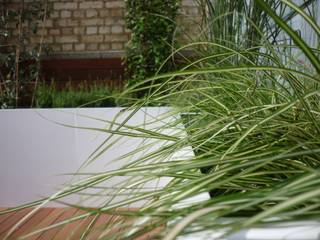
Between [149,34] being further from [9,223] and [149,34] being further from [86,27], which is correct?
[9,223]

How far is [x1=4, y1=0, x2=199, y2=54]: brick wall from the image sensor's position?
555 cm

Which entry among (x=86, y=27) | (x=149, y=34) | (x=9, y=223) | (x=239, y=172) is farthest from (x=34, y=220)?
(x=86, y=27)

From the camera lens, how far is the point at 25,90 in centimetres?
434

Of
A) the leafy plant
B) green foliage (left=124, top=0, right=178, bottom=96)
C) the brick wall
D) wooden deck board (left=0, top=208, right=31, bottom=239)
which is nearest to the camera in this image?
the leafy plant

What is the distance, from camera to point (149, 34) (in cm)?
433

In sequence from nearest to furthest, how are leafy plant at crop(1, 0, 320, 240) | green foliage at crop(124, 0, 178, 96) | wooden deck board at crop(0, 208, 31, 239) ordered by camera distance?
leafy plant at crop(1, 0, 320, 240) < wooden deck board at crop(0, 208, 31, 239) < green foliage at crop(124, 0, 178, 96)

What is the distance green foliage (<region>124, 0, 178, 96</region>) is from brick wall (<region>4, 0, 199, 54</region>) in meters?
1.14

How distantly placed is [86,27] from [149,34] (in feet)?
5.07

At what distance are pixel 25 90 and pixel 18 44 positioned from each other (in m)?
0.52

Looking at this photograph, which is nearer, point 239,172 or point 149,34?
point 239,172

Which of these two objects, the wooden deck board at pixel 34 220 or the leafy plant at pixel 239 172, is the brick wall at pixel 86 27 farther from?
the leafy plant at pixel 239 172

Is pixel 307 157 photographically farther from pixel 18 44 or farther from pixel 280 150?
pixel 18 44

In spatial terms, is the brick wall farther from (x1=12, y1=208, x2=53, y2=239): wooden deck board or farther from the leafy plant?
the leafy plant

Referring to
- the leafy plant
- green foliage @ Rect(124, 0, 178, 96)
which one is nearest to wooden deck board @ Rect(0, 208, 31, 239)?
the leafy plant
